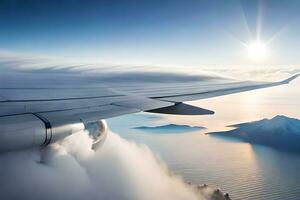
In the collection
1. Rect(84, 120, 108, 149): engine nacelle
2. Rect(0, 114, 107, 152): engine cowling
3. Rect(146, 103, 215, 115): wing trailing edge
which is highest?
Rect(0, 114, 107, 152): engine cowling

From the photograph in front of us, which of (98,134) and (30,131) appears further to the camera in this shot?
(98,134)

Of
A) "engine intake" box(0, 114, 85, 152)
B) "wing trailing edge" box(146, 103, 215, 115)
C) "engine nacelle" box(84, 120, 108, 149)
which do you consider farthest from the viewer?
"engine nacelle" box(84, 120, 108, 149)

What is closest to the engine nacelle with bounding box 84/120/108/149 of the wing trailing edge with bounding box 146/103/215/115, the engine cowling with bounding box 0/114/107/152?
the wing trailing edge with bounding box 146/103/215/115

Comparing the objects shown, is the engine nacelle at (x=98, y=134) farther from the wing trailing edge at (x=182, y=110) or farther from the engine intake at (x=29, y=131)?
the engine intake at (x=29, y=131)

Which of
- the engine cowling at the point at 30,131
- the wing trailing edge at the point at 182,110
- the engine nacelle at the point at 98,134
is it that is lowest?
the engine nacelle at the point at 98,134

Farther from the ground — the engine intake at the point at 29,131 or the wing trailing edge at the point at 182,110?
the engine intake at the point at 29,131

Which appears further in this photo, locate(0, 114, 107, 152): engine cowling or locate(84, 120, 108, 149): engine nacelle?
locate(84, 120, 108, 149): engine nacelle

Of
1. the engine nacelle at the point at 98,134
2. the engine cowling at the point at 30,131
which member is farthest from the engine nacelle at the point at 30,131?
the engine nacelle at the point at 98,134

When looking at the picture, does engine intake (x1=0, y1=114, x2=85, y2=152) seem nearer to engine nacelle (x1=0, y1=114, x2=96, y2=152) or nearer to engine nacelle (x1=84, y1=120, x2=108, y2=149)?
engine nacelle (x1=0, y1=114, x2=96, y2=152)

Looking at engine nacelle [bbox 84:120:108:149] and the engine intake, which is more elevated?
the engine intake

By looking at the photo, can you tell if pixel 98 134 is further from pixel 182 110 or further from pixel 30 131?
pixel 30 131

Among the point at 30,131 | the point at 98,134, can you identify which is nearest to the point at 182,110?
the point at 98,134

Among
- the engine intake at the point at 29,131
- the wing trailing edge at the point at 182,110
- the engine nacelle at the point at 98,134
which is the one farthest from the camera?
the engine nacelle at the point at 98,134
